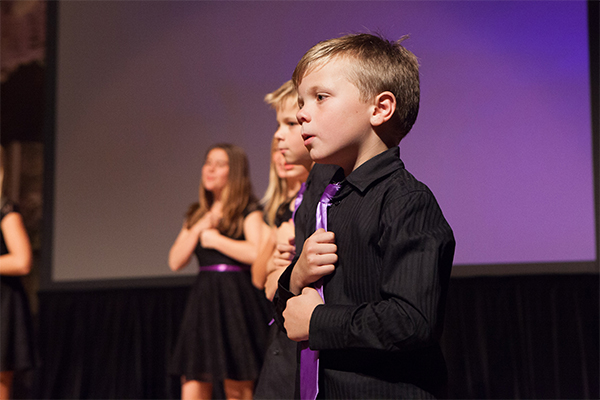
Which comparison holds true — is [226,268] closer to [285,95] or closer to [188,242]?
[188,242]

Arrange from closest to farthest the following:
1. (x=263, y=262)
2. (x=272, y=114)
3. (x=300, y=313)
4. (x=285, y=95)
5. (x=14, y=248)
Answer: (x=300, y=313) → (x=285, y=95) → (x=263, y=262) → (x=14, y=248) → (x=272, y=114)

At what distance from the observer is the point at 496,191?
284cm

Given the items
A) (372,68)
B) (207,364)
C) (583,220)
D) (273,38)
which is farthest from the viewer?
(273,38)

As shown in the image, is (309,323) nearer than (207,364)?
Yes

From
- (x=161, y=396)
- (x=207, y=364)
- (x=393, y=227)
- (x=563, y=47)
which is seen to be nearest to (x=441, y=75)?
(x=563, y=47)

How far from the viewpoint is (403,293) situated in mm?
751

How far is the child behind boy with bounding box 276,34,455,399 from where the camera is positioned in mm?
761

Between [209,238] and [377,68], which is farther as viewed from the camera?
[209,238]

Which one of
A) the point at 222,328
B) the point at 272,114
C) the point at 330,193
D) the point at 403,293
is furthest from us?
the point at 272,114

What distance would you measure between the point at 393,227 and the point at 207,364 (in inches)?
79.6

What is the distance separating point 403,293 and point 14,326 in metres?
2.71

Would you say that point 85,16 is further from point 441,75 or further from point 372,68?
point 372,68

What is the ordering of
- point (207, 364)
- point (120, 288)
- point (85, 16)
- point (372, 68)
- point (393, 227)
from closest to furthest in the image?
point (393, 227) → point (372, 68) → point (207, 364) → point (120, 288) → point (85, 16)

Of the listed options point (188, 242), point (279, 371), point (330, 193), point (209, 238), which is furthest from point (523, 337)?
point (330, 193)
